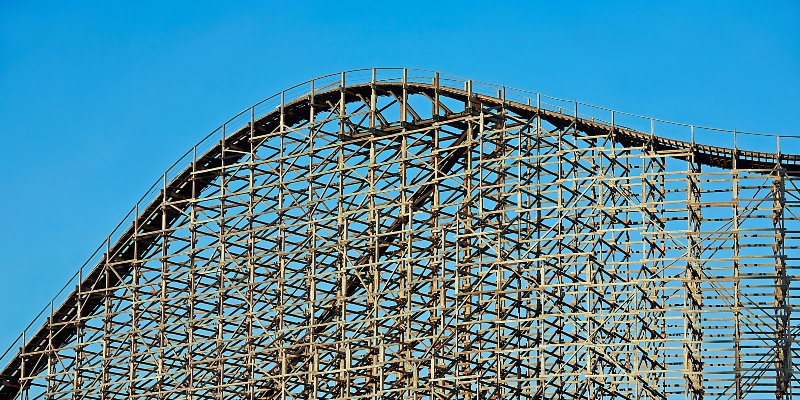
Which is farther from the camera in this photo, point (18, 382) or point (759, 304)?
point (18, 382)

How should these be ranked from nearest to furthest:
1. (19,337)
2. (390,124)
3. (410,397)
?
(410,397)
(390,124)
(19,337)

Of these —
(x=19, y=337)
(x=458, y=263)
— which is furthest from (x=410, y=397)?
(x=19, y=337)

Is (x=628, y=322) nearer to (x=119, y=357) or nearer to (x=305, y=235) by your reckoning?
(x=305, y=235)

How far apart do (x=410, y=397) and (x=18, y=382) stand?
14.3 metres

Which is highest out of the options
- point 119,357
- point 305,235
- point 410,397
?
point 305,235

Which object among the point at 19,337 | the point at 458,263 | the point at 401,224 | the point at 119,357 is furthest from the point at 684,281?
the point at 19,337

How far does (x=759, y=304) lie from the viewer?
1340 inches

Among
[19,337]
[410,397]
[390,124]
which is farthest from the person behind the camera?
[19,337]

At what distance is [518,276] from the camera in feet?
109

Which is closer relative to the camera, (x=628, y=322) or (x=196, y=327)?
(x=628, y=322)

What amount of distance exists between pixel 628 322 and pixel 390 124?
758 cm

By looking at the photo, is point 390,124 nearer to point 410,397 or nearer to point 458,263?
point 458,263

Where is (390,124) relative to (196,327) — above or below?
above

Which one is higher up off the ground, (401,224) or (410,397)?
(401,224)
